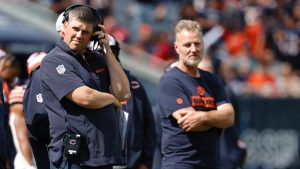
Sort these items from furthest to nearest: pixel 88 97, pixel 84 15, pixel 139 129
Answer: pixel 139 129 < pixel 84 15 < pixel 88 97

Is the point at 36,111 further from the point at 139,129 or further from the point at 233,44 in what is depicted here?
the point at 233,44

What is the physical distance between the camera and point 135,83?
9.67 metres

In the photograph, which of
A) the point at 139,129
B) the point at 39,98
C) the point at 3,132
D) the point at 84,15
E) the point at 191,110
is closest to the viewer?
the point at 84,15

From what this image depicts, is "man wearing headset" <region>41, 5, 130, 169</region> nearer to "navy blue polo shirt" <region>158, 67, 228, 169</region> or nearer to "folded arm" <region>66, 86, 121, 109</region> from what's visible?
"folded arm" <region>66, 86, 121, 109</region>

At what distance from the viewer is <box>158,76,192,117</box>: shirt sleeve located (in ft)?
27.6

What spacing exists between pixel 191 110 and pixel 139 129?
1.37 metres

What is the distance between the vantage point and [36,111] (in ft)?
26.9

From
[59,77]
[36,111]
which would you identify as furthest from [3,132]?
[59,77]

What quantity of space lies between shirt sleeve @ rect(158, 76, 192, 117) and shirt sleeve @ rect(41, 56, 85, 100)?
1318mm

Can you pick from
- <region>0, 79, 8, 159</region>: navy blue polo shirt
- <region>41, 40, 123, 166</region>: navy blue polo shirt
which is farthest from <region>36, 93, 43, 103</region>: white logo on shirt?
<region>41, 40, 123, 166</region>: navy blue polo shirt

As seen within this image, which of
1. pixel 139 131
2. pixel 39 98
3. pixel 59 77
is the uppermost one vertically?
pixel 59 77

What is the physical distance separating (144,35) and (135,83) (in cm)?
857

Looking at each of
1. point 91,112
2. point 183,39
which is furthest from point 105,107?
point 183,39

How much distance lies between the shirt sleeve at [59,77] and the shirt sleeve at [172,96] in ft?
4.32
